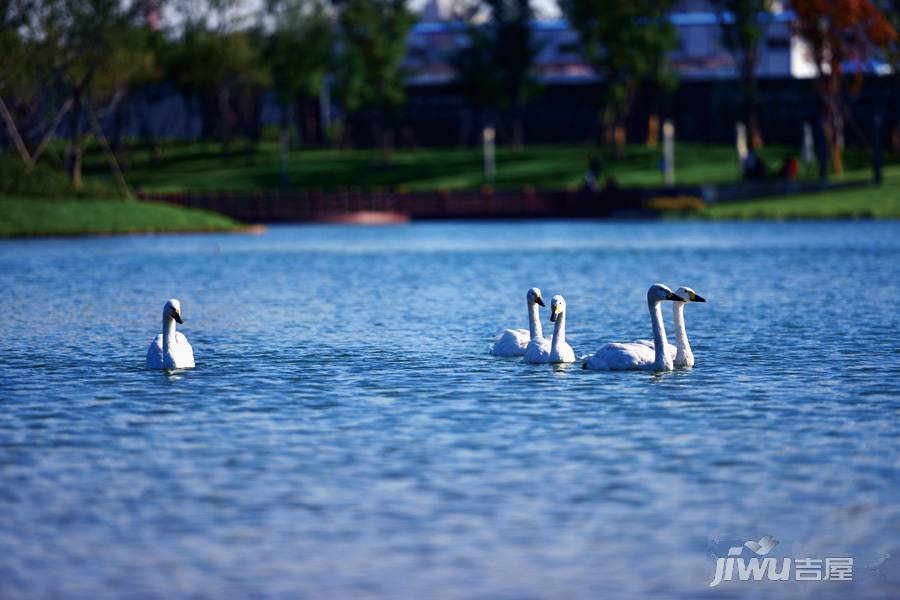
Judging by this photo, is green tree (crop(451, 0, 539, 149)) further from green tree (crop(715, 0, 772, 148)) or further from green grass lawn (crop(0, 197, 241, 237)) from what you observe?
green grass lawn (crop(0, 197, 241, 237))

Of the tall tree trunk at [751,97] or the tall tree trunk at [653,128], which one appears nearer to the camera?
the tall tree trunk at [751,97]

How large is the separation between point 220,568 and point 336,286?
101ft

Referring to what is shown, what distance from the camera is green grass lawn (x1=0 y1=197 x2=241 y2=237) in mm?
72188

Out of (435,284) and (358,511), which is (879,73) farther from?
(358,511)

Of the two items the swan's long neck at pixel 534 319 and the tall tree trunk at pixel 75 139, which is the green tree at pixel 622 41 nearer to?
the tall tree trunk at pixel 75 139

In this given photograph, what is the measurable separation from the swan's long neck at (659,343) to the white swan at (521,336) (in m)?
2.35

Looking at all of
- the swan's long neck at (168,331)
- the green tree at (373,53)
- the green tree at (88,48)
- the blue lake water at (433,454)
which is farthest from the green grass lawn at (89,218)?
the swan's long neck at (168,331)

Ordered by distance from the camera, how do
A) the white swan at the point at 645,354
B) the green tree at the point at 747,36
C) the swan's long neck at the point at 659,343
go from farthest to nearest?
the green tree at the point at 747,36 → the white swan at the point at 645,354 → the swan's long neck at the point at 659,343

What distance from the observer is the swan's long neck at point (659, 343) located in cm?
2062

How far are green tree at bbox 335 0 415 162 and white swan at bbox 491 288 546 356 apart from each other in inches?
3744

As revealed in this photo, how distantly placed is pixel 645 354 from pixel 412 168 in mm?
95055

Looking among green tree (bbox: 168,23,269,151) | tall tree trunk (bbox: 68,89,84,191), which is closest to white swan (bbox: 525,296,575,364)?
tall tree trunk (bbox: 68,89,84,191)

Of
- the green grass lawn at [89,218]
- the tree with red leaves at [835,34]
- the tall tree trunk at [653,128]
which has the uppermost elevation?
the tree with red leaves at [835,34]

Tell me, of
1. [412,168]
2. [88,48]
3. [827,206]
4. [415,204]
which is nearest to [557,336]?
[827,206]
